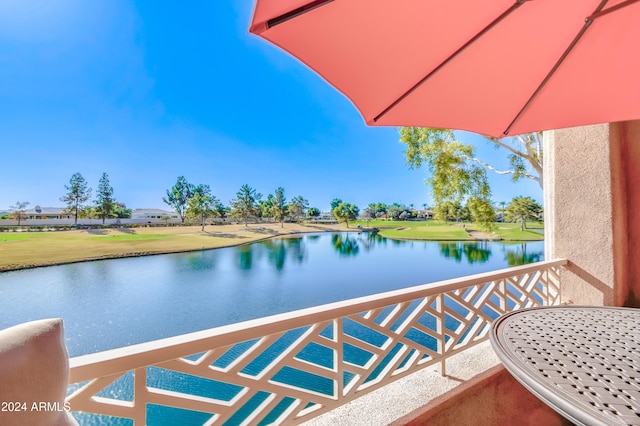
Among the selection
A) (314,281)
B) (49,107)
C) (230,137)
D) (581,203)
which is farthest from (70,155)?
(581,203)

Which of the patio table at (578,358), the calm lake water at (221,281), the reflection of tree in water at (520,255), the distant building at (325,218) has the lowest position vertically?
the calm lake water at (221,281)

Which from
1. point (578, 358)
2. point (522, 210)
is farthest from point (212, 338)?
point (522, 210)

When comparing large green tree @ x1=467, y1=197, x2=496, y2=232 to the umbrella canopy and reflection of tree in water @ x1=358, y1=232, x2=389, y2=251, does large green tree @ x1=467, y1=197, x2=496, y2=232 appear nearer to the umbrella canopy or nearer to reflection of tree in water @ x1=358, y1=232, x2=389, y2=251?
the umbrella canopy

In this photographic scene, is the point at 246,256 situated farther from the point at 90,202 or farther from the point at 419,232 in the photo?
the point at 419,232

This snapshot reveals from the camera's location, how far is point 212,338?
2.59ft

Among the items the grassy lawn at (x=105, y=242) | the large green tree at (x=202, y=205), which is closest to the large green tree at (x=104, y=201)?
the grassy lawn at (x=105, y=242)

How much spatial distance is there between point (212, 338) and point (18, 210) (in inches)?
189

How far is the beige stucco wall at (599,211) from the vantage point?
192cm

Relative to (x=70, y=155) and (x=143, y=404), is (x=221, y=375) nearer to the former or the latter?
(x=143, y=404)

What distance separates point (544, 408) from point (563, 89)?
159 cm

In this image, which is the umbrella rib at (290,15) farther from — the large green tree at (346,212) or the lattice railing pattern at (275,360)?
the large green tree at (346,212)

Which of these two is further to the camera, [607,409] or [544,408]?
[544,408]

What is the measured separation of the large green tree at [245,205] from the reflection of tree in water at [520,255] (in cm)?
749

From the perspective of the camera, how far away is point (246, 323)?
0.91m
